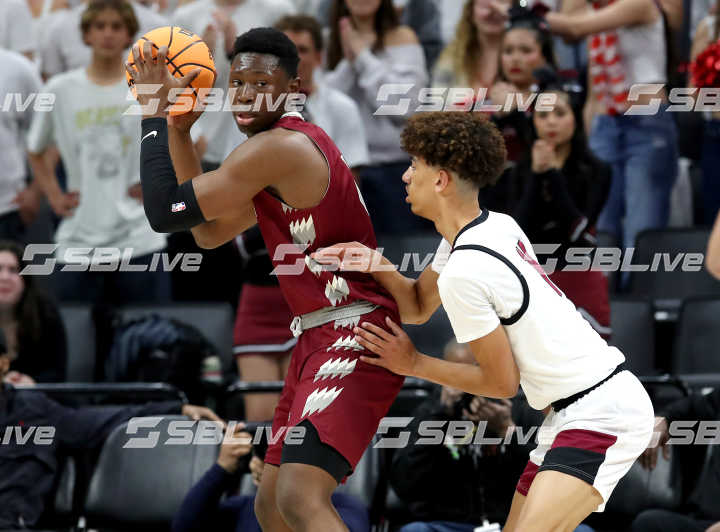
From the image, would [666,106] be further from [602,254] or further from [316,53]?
[316,53]

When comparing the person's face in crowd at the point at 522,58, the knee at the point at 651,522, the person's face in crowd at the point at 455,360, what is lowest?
the knee at the point at 651,522

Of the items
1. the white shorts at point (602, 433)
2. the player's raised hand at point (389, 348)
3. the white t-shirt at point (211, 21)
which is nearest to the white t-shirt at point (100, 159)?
the white t-shirt at point (211, 21)

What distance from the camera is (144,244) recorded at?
256 inches

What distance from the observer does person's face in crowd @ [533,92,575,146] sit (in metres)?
5.63

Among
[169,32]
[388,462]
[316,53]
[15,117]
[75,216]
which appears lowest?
[388,462]

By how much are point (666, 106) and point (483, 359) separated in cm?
361

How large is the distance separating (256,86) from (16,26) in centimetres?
430

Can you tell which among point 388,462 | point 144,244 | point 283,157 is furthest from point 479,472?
point 144,244

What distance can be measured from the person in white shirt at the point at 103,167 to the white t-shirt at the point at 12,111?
265 mm

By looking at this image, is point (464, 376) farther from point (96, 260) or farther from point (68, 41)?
point (68, 41)

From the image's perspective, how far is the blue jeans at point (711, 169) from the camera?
655 cm

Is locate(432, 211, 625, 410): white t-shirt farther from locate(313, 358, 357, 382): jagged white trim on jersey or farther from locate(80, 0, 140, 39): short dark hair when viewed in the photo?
locate(80, 0, 140, 39): short dark hair

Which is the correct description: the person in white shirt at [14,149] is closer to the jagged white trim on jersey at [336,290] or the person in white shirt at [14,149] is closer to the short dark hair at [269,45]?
the short dark hair at [269,45]

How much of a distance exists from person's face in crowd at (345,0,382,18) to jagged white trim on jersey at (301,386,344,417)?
3861 mm
